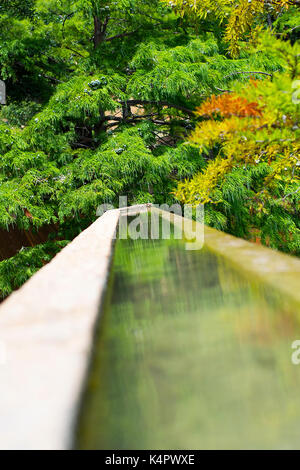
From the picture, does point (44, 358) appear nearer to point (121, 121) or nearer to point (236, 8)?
point (236, 8)

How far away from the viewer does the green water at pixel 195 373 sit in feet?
1.88

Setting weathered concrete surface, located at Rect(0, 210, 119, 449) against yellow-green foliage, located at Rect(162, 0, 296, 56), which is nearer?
weathered concrete surface, located at Rect(0, 210, 119, 449)

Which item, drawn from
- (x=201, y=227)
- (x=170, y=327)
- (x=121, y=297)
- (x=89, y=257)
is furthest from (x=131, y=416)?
(x=201, y=227)

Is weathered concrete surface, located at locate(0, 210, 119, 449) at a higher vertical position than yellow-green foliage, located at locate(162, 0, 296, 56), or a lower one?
lower

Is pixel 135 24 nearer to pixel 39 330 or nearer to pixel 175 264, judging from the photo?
pixel 175 264

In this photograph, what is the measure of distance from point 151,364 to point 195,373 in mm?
95

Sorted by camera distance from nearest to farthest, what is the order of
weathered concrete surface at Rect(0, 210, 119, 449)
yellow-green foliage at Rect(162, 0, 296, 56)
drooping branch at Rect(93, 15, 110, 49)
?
weathered concrete surface at Rect(0, 210, 119, 449), yellow-green foliage at Rect(162, 0, 296, 56), drooping branch at Rect(93, 15, 110, 49)

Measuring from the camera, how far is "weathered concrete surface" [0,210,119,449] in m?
0.50

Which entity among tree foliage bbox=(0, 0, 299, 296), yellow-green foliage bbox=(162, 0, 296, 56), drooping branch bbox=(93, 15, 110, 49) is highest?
drooping branch bbox=(93, 15, 110, 49)

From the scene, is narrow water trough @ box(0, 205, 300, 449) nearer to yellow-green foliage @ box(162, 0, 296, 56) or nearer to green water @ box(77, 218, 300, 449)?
green water @ box(77, 218, 300, 449)

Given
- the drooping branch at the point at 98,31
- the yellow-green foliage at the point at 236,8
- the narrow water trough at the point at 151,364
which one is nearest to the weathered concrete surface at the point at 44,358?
the narrow water trough at the point at 151,364

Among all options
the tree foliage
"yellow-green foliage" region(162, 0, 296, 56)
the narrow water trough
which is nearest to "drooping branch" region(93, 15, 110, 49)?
the tree foliage

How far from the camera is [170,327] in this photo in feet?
3.14

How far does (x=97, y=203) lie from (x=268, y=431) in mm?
5399
